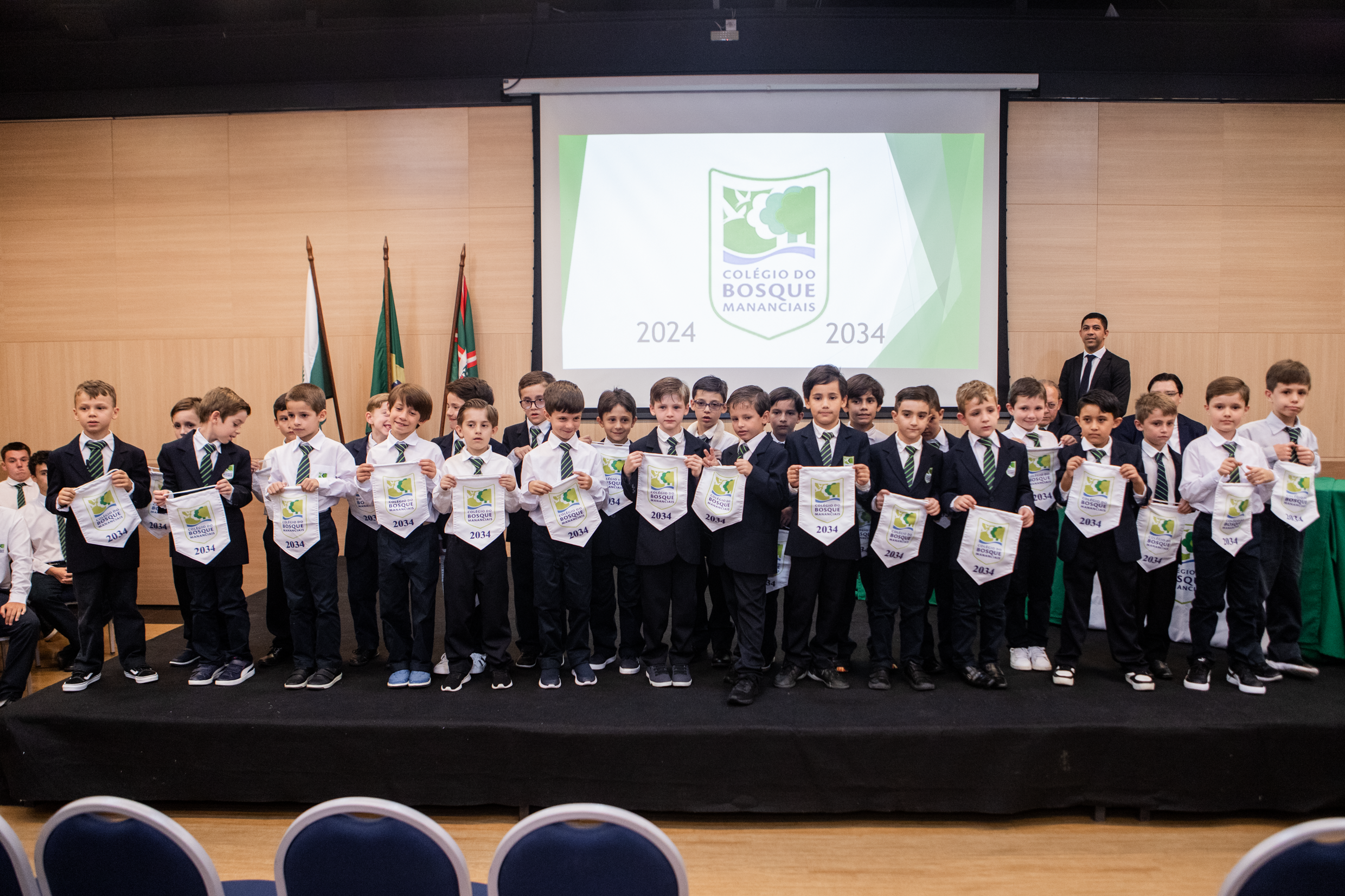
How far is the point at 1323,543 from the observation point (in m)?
3.62

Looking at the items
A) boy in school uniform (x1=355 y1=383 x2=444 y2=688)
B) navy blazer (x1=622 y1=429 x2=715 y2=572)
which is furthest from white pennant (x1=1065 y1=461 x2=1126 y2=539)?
boy in school uniform (x1=355 y1=383 x2=444 y2=688)

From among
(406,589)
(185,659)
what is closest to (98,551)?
(185,659)

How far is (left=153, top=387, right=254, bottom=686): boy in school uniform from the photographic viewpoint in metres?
3.38

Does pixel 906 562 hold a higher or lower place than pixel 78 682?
higher

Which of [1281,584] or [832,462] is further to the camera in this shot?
[1281,584]

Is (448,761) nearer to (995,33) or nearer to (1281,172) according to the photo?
(995,33)

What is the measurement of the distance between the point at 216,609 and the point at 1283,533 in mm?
5168

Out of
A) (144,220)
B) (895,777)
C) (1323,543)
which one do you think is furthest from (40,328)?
(1323,543)

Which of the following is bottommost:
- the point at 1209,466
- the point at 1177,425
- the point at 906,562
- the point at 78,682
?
the point at 78,682

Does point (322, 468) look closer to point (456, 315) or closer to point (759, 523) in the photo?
point (759, 523)

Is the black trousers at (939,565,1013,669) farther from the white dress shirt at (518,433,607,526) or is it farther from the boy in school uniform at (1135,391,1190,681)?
the white dress shirt at (518,433,607,526)

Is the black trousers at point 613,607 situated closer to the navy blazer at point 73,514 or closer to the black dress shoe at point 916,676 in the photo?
the black dress shoe at point 916,676

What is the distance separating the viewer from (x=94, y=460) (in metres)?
3.34

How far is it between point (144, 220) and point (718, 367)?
5288 millimetres
